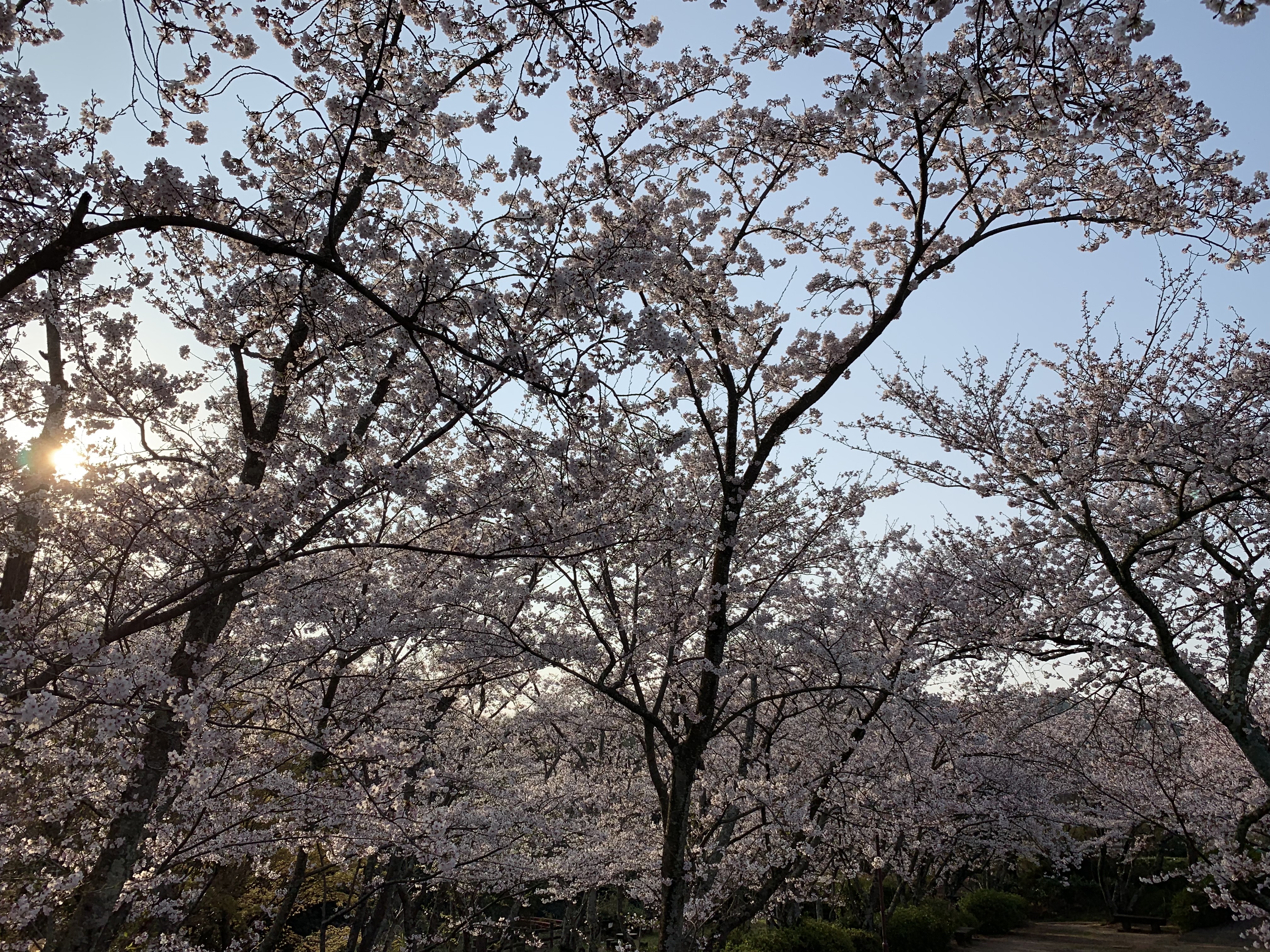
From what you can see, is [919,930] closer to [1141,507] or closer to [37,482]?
[1141,507]

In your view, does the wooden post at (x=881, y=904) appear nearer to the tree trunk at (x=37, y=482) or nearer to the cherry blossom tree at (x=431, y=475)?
the cherry blossom tree at (x=431, y=475)

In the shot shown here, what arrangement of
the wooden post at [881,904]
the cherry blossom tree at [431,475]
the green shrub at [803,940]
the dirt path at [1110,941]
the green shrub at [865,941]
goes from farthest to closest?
the dirt path at [1110,941] → the green shrub at [865,941] → the green shrub at [803,940] → the wooden post at [881,904] → the cherry blossom tree at [431,475]

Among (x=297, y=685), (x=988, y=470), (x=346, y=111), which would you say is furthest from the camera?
(x=988, y=470)

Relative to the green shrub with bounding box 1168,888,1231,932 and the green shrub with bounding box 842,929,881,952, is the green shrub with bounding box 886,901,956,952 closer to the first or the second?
the green shrub with bounding box 842,929,881,952

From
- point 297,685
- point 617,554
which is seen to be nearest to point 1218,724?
point 617,554

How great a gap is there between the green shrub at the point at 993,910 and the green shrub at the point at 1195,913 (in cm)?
502

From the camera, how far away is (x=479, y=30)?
4660 mm

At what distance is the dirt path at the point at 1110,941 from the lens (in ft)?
69.1

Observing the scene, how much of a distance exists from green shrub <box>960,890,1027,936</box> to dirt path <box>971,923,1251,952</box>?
287 mm

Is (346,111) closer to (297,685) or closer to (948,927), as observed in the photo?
(297,685)

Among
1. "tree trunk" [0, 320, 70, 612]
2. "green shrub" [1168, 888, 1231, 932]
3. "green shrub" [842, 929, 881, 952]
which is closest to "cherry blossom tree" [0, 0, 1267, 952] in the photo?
"tree trunk" [0, 320, 70, 612]

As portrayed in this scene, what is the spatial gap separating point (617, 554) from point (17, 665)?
5.46 meters

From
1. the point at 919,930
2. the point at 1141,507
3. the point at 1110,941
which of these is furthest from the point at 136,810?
the point at 1110,941

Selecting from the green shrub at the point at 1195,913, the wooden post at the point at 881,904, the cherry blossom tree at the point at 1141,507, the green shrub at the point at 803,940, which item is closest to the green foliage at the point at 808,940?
the green shrub at the point at 803,940
